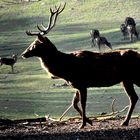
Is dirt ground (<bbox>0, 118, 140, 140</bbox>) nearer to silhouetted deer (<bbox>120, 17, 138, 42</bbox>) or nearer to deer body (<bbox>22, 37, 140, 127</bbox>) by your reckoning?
deer body (<bbox>22, 37, 140, 127</bbox>)

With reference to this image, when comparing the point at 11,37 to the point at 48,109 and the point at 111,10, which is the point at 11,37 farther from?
the point at 48,109

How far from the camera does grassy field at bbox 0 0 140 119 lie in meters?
21.5

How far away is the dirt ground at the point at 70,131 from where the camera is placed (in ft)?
40.3

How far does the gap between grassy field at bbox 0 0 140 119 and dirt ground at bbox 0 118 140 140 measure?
140 inches

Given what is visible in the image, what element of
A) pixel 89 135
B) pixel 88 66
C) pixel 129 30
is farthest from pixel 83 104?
pixel 129 30

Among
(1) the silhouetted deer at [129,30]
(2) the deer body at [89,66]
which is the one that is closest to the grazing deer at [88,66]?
(2) the deer body at [89,66]

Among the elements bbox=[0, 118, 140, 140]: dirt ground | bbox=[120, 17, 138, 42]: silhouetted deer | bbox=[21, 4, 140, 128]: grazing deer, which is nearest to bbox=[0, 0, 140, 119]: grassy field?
bbox=[120, 17, 138, 42]: silhouetted deer

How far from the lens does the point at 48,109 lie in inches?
819

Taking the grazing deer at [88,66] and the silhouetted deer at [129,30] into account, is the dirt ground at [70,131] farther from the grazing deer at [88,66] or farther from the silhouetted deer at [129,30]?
the silhouetted deer at [129,30]

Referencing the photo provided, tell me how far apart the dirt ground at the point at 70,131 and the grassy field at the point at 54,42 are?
3.56 m

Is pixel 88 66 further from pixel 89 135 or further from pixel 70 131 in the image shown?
pixel 89 135

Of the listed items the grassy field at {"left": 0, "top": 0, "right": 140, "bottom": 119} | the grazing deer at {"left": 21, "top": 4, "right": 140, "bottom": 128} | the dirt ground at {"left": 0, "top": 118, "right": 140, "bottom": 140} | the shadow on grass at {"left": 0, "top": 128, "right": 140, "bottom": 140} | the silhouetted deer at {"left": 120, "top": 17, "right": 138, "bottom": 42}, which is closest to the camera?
the shadow on grass at {"left": 0, "top": 128, "right": 140, "bottom": 140}

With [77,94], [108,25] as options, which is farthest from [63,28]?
[77,94]

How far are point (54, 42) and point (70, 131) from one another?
29891 millimetres
